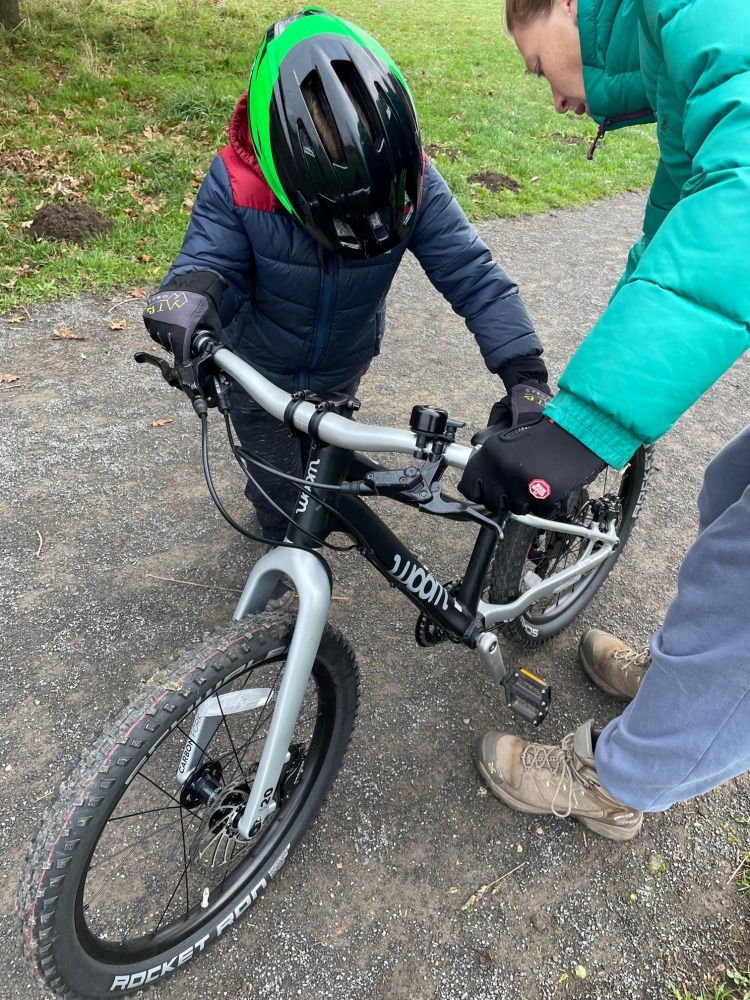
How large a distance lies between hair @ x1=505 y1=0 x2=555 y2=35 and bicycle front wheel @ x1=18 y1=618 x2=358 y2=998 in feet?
5.33

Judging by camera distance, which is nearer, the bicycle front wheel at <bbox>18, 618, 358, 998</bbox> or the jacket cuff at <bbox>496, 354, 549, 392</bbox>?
the bicycle front wheel at <bbox>18, 618, 358, 998</bbox>

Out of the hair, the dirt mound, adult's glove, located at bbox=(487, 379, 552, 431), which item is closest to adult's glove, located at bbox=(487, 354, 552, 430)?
adult's glove, located at bbox=(487, 379, 552, 431)

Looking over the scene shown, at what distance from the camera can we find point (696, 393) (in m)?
1.17

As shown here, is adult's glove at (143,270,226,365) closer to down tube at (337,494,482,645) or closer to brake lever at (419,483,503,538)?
down tube at (337,494,482,645)

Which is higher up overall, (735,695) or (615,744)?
(735,695)

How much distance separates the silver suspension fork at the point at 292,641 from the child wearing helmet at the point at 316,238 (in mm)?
108

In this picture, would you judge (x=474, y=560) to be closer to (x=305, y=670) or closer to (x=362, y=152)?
(x=305, y=670)

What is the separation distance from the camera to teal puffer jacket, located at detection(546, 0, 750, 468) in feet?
3.56

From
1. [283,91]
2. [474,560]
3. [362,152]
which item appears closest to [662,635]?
[474,560]

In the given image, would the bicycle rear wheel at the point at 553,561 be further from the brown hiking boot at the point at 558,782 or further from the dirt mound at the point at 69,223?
the dirt mound at the point at 69,223

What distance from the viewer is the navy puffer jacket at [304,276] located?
1964mm

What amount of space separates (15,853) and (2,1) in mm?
10958

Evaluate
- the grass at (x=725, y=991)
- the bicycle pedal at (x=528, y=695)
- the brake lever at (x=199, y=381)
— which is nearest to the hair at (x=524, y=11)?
the brake lever at (x=199, y=381)

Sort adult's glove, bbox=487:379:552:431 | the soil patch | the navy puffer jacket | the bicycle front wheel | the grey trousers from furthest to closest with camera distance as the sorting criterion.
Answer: the soil patch < the navy puffer jacket < adult's glove, bbox=487:379:552:431 < the grey trousers < the bicycle front wheel
